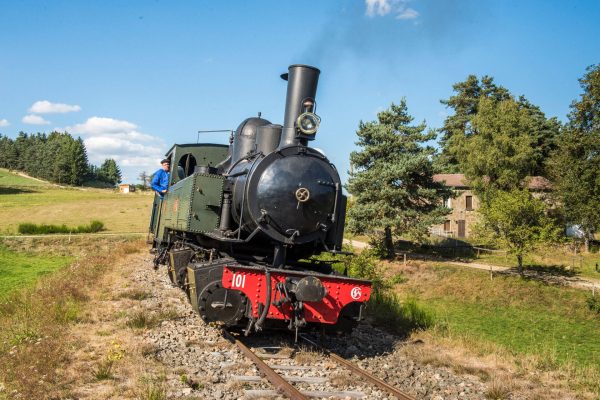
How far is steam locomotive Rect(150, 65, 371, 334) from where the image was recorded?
6.96 m

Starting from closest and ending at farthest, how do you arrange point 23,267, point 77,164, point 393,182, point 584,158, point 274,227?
1. point 274,227
2. point 23,267
3. point 393,182
4. point 584,158
5. point 77,164

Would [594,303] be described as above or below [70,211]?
below

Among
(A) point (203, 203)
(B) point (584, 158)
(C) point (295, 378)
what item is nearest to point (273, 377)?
(C) point (295, 378)

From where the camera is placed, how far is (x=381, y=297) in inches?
501

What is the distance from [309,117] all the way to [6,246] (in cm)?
3126

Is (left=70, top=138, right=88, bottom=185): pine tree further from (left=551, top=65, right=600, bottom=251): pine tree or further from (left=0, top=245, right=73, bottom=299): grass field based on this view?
(left=551, top=65, right=600, bottom=251): pine tree

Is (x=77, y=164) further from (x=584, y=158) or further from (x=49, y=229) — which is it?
(x=584, y=158)

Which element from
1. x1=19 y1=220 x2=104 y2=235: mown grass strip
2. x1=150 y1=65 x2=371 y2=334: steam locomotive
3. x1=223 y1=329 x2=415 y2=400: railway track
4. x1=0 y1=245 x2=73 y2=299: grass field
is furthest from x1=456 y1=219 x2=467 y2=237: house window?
x1=223 y1=329 x2=415 y2=400: railway track

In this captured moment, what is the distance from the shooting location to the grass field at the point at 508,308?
1709 centimetres

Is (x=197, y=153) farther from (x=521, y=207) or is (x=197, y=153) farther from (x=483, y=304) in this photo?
(x=521, y=207)

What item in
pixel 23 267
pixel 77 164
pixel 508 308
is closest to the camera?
pixel 508 308

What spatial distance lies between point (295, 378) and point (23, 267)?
23.7 metres

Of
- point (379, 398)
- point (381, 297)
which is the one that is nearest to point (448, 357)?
point (379, 398)

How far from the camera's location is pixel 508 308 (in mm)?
23047
